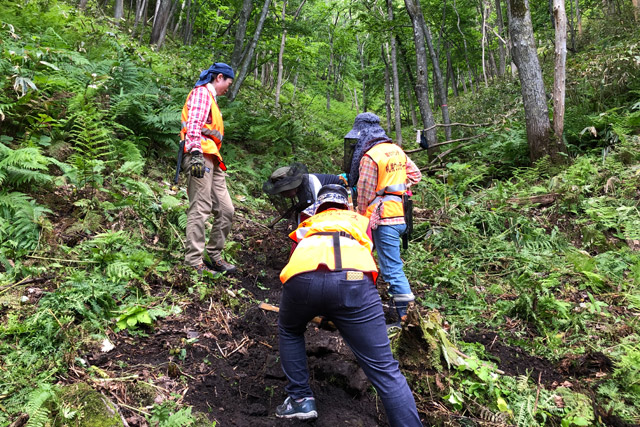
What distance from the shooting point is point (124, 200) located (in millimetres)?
5406

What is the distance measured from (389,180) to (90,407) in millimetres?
3366

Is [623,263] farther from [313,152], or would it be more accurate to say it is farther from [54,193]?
[313,152]

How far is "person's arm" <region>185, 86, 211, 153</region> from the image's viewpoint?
471 cm

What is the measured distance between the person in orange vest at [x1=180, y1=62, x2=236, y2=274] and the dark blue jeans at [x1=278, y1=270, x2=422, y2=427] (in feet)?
8.34

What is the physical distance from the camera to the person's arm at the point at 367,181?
444 cm


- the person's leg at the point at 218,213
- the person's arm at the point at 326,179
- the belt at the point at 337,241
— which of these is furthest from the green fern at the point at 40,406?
the person's arm at the point at 326,179

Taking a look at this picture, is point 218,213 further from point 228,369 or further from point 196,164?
point 228,369

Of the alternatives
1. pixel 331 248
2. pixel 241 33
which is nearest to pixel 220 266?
pixel 331 248

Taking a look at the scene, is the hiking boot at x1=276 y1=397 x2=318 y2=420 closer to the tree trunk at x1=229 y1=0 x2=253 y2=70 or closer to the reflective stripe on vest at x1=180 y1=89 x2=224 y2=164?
the reflective stripe on vest at x1=180 y1=89 x2=224 y2=164

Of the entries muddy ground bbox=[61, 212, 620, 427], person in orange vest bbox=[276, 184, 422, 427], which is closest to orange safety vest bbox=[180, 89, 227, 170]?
muddy ground bbox=[61, 212, 620, 427]

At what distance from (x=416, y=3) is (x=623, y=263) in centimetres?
970

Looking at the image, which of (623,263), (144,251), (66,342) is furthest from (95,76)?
(623,263)

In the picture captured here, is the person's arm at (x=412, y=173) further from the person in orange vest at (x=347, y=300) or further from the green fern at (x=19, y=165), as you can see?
the green fern at (x=19, y=165)

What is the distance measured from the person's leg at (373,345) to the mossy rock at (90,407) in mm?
1559
